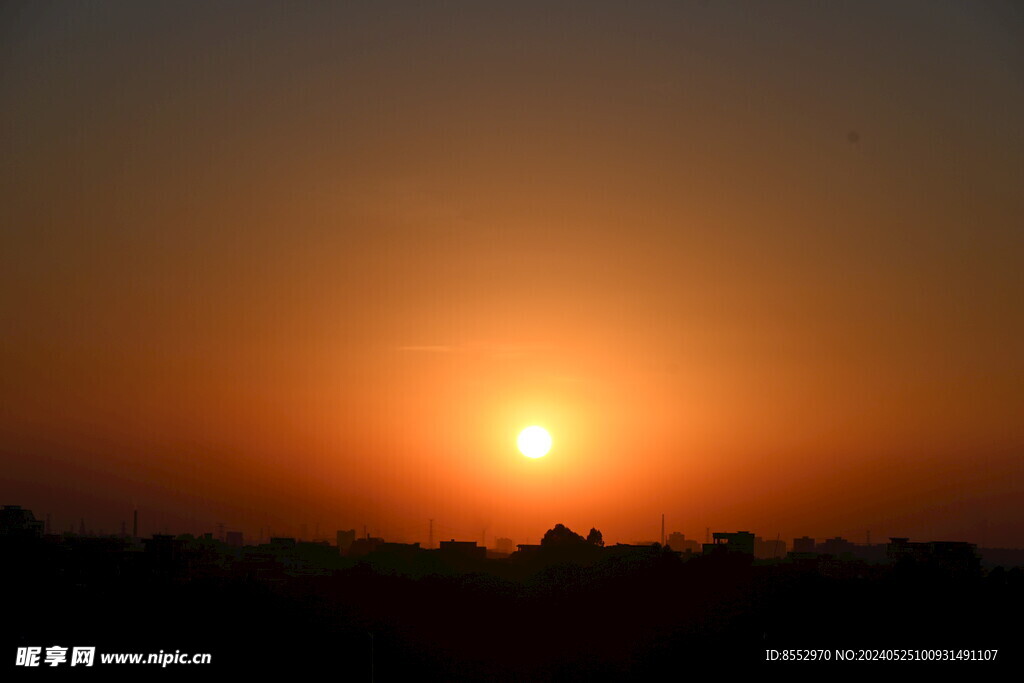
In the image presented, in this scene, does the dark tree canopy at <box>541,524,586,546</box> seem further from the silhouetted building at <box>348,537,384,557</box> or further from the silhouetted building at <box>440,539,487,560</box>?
the silhouetted building at <box>348,537,384,557</box>

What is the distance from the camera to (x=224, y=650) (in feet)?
134

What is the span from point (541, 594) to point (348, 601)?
11.3 m

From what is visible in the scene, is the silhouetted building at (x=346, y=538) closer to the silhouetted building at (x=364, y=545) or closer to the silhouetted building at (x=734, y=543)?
the silhouetted building at (x=364, y=545)

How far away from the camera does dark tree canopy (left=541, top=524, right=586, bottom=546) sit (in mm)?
91312

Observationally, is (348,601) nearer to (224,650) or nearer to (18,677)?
(224,650)

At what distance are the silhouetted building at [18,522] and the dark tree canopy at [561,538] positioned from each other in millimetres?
42155

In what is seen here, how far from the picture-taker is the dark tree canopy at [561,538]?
91312 millimetres

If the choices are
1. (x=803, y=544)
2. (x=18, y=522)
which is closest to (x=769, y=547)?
(x=803, y=544)

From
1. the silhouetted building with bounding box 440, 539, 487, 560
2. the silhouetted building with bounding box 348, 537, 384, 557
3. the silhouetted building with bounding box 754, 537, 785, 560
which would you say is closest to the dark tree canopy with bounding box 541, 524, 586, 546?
the silhouetted building with bounding box 440, 539, 487, 560

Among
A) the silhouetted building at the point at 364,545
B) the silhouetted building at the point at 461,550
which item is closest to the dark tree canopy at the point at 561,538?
the silhouetted building at the point at 461,550

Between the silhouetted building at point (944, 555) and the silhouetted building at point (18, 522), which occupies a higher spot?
the silhouetted building at point (18, 522)

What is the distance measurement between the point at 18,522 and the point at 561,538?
4640cm

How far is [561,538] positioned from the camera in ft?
304

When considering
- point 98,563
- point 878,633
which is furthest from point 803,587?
point 98,563
